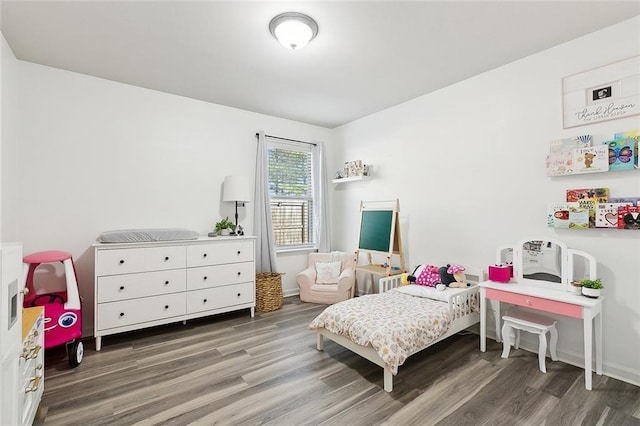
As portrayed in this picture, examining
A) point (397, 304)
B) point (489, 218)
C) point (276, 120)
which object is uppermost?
point (276, 120)

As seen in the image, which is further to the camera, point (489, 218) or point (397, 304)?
point (489, 218)

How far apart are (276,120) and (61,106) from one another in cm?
249

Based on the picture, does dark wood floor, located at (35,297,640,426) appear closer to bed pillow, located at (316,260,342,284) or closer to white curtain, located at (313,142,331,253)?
bed pillow, located at (316,260,342,284)

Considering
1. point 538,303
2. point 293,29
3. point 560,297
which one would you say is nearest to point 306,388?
point 538,303

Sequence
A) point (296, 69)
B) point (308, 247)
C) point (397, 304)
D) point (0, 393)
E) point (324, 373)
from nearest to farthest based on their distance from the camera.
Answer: point (0, 393) < point (324, 373) < point (397, 304) < point (296, 69) < point (308, 247)

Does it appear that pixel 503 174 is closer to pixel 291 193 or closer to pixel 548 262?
pixel 548 262

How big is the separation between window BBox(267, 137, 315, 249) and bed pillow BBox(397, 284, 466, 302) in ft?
6.78

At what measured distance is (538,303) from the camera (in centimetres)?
240

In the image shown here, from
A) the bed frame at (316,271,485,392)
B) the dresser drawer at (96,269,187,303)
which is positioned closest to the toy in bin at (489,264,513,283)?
the bed frame at (316,271,485,392)

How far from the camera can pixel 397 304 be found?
2.80 meters

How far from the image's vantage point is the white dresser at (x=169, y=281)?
2814mm

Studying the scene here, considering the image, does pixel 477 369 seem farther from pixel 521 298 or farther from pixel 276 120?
pixel 276 120

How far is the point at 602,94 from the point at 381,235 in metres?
2.44

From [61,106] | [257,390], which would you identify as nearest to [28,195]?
[61,106]
